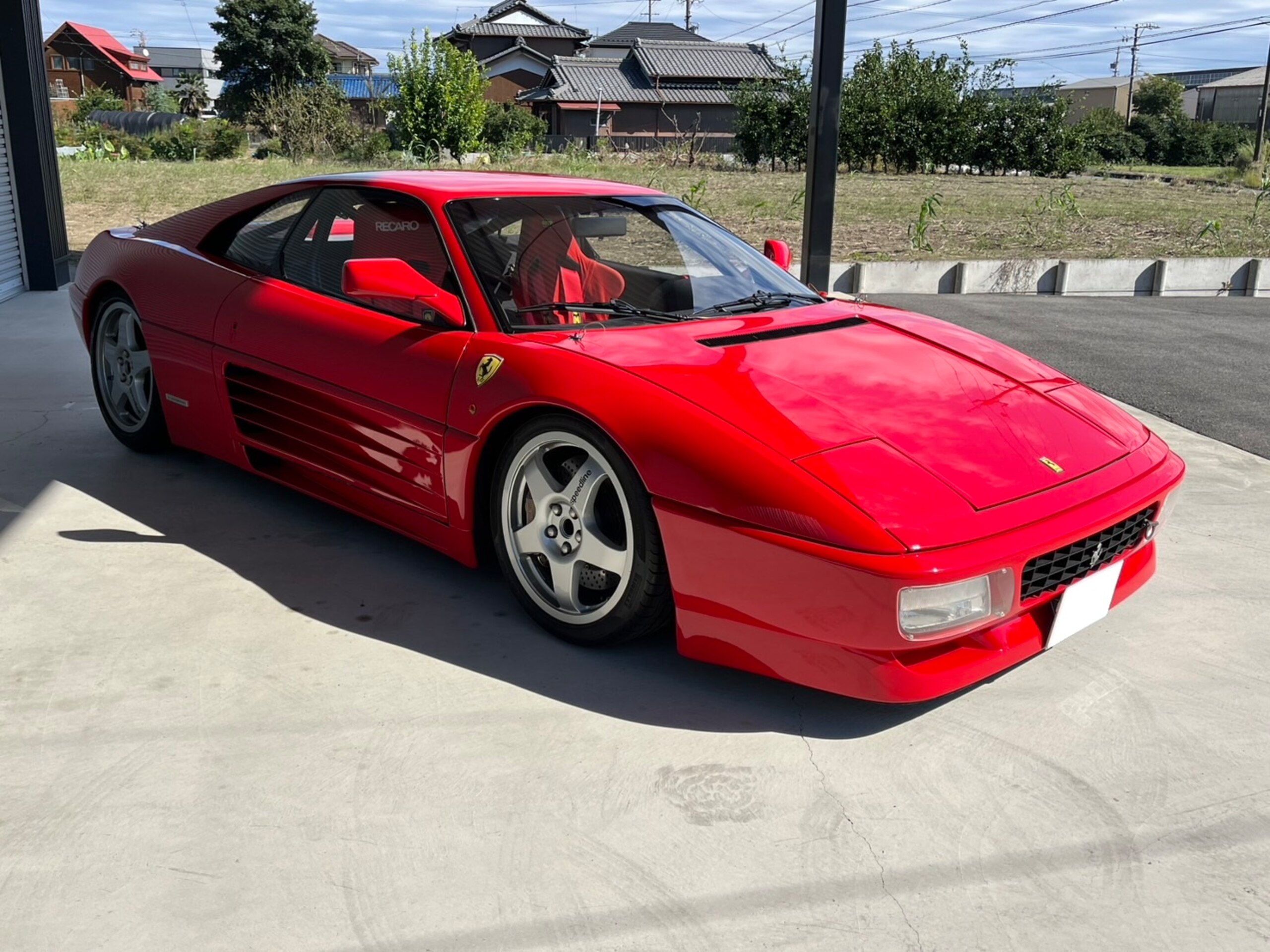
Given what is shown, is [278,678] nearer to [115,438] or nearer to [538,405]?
[538,405]

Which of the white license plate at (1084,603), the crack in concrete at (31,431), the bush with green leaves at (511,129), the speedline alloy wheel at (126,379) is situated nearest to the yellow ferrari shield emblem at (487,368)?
the white license plate at (1084,603)

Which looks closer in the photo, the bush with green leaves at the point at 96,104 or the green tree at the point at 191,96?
the bush with green leaves at the point at 96,104

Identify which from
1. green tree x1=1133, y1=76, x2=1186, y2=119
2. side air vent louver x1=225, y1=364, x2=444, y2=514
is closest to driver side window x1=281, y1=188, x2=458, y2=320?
side air vent louver x1=225, y1=364, x2=444, y2=514

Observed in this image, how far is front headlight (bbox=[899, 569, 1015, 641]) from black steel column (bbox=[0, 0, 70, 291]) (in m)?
9.10

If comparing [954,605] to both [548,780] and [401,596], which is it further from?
[401,596]

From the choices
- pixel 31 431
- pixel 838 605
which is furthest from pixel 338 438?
pixel 31 431

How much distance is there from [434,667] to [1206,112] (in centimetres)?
8990

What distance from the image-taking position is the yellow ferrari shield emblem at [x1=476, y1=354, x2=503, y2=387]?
10.2ft

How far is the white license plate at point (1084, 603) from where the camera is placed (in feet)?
8.91

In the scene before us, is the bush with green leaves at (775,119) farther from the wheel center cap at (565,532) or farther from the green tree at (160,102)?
the green tree at (160,102)

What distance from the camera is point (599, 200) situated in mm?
3852

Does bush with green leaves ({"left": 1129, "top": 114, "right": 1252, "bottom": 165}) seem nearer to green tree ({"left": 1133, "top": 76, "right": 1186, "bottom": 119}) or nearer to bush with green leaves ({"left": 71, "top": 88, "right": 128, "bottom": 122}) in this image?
green tree ({"left": 1133, "top": 76, "right": 1186, "bottom": 119})

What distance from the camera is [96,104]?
63562mm

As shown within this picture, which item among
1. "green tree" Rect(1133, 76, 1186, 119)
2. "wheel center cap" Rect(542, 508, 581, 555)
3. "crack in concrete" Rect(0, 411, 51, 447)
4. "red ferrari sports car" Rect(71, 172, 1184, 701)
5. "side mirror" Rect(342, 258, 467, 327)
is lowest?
"crack in concrete" Rect(0, 411, 51, 447)
